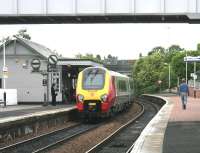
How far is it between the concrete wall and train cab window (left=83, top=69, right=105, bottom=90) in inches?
753

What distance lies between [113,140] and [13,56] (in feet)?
103

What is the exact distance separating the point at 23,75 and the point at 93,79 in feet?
69.1

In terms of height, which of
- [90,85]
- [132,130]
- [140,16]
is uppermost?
[140,16]

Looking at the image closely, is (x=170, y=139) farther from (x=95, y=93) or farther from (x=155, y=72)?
(x=155, y=72)

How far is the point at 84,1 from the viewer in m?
21.4

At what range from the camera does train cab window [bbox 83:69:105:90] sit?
98.8ft

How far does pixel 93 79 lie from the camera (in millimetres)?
30422

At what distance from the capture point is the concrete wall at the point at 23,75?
1959 inches

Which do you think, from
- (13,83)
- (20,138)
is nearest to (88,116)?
(20,138)

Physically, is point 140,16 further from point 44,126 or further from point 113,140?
point 44,126

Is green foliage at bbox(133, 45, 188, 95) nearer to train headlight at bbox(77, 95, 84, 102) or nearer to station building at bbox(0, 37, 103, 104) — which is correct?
station building at bbox(0, 37, 103, 104)

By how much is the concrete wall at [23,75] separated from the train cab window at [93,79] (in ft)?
62.8

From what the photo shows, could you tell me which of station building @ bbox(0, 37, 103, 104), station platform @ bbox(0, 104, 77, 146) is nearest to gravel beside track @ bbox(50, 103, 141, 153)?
station platform @ bbox(0, 104, 77, 146)

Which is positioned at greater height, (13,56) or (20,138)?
(13,56)
